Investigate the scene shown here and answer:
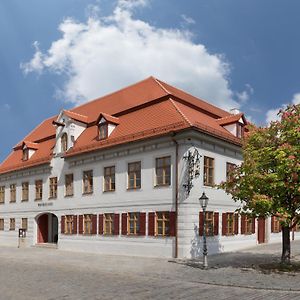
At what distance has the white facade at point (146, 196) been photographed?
21.5 m

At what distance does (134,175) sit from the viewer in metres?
24.0

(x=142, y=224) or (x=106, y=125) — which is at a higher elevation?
(x=106, y=125)

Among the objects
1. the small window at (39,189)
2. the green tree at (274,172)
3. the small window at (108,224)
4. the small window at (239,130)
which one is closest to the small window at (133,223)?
the small window at (108,224)

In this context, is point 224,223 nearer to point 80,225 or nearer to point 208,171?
point 208,171

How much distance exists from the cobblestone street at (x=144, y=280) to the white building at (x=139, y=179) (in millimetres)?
2794

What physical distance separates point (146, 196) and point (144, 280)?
9087mm

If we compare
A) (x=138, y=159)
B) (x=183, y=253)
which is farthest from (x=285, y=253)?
(x=138, y=159)

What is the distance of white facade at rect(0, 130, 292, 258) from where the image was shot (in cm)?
2152

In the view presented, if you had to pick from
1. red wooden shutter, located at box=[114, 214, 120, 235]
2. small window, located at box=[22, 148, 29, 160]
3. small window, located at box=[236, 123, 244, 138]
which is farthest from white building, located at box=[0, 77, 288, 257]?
small window, located at box=[22, 148, 29, 160]

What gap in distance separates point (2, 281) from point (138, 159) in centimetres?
1121

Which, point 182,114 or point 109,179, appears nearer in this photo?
point 182,114

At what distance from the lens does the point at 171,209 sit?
2186 centimetres

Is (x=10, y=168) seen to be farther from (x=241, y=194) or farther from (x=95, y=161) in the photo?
(x=241, y=194)

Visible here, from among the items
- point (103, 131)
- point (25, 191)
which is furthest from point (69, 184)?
point (25, 191)
